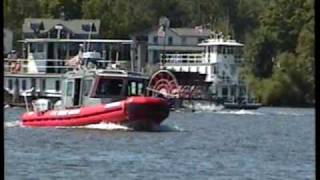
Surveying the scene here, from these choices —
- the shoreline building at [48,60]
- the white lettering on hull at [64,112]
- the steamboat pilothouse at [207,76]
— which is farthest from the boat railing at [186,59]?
the white lettering on hull at [64,112]

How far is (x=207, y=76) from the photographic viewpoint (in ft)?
284

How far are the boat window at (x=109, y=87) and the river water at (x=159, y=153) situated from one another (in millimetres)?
2396

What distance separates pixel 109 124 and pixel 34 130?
Result: 348cm

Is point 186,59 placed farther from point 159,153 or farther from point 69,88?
point 159,153

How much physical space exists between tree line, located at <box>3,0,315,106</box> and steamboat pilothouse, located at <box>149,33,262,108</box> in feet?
17.8

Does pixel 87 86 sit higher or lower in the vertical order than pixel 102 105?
higher

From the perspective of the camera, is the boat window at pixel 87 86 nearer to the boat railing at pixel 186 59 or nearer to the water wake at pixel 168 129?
the water wake at pixel 168 129

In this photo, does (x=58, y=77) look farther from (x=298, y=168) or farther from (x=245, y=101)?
(x=298, y=168)

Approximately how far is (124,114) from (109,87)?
177 inches

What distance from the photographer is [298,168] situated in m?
28.7

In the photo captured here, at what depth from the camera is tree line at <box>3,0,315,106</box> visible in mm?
101375

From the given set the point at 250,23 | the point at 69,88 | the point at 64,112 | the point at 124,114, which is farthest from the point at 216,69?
the point at 124,114

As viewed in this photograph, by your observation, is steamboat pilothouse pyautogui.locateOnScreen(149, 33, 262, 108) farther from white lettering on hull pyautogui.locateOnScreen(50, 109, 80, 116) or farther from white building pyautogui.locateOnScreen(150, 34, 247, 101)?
white lettering on hull pyautogui.locateOnScreen(50, 109, 80, 116)

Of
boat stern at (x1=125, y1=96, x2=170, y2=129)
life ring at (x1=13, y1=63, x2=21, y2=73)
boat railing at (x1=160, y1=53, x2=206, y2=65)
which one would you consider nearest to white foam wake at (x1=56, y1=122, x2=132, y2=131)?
boat stern at (x1=125, y1=96, x2=170, y2=129)
